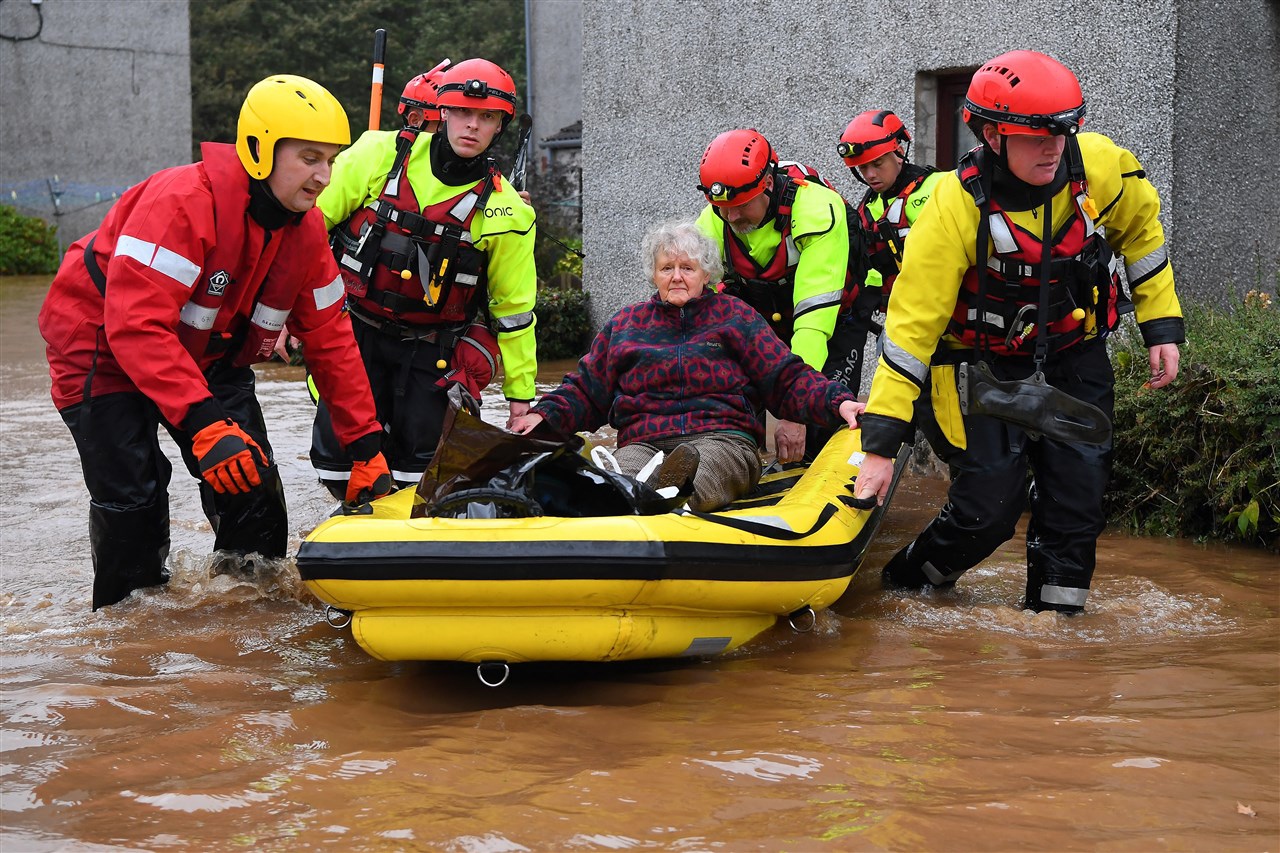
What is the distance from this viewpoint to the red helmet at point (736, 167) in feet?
17.6

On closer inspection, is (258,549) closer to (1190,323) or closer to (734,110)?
(1190,323)

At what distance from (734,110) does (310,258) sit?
6.52m

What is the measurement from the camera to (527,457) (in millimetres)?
4059

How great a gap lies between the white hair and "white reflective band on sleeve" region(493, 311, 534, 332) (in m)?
0.75

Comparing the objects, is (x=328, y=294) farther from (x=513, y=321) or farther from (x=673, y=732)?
(x=673, y=732)

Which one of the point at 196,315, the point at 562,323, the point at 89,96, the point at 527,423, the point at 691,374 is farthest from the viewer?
the point at 89,96

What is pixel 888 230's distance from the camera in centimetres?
619

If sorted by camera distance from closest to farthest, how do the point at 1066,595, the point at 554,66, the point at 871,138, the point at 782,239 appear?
the point at 1066,595 < the point at 782,239 < the point at 871,138 < the point at 554,66

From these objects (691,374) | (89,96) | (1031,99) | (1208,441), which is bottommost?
(1208,441)

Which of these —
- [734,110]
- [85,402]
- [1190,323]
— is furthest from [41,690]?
[734,110]

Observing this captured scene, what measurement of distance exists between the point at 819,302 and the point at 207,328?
7.93 feet

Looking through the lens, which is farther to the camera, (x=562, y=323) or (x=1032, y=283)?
(x=562, y=323)

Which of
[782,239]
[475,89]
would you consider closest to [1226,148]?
[782,239]

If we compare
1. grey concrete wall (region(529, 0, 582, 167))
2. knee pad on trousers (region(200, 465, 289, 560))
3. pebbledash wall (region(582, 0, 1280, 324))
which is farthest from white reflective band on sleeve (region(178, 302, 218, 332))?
grey concrete wall (region(529, 0, 582, 167))
